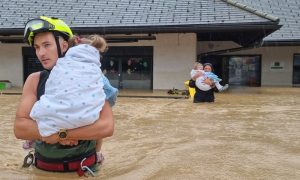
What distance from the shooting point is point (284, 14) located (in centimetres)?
2370

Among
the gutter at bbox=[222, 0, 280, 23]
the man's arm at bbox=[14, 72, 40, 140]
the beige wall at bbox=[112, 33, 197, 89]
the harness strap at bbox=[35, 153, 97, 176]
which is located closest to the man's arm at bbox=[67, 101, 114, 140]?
the man's arm at bbox=[14, 72, 40, 140]

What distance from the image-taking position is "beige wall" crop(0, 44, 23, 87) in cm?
2006

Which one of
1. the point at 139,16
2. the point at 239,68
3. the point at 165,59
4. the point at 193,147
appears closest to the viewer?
the point at 193,147

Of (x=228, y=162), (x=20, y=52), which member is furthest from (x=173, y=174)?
(x=20, y=52)

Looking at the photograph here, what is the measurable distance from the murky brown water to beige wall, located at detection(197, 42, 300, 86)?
1430cm

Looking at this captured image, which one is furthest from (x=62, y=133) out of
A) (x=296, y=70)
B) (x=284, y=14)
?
(x=284, y=14)

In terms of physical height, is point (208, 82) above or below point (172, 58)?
below

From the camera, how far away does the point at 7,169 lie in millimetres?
4234

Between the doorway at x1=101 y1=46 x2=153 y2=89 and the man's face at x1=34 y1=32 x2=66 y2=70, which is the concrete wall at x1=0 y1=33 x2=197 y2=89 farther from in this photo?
the man's face at x1=34 y1=32 x2=66 y2=70

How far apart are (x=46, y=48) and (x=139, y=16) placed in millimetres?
15007

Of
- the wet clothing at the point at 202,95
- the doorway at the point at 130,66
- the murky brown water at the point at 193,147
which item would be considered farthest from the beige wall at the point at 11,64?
the wet clothing at the point at 202,95

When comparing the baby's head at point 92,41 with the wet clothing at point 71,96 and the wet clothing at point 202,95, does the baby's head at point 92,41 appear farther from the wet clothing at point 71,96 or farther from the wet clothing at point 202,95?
the wet clothing at point 202,95

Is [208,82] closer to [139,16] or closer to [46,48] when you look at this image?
[139,16]

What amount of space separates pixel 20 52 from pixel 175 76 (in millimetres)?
8548
